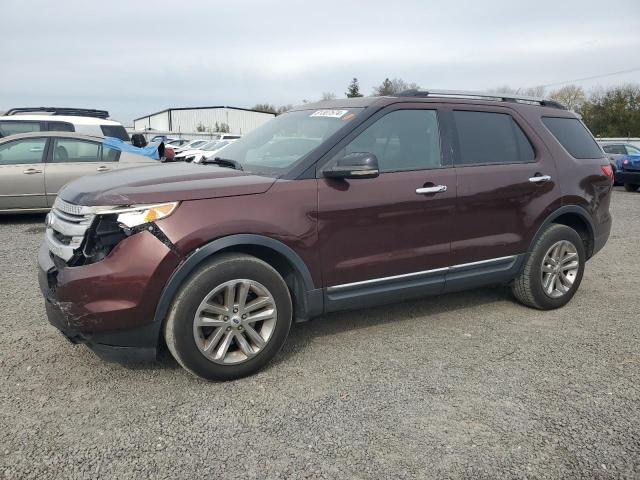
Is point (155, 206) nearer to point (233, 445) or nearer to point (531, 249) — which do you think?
point (233, 445)

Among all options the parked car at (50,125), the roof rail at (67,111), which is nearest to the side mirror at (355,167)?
the parked car at (50,125)

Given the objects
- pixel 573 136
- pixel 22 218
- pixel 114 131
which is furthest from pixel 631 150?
pixel 22 218

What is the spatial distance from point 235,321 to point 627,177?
653 inches

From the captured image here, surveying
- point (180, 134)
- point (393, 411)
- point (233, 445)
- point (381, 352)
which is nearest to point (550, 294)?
point (381, 352)

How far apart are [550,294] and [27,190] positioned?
7.74 m

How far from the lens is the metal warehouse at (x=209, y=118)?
→ 207 ft

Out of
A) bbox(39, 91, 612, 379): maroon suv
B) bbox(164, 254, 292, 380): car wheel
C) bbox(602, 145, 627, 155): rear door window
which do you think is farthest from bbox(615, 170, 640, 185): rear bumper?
bbox(164, 254, 292, 380): car wheel

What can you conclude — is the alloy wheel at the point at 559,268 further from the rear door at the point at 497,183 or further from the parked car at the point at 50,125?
the parked car at the point at 50,125

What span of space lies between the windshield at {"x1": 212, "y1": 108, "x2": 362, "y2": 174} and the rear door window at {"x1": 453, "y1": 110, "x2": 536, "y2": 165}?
0.94m

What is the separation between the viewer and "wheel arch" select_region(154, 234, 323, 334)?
2965 mm

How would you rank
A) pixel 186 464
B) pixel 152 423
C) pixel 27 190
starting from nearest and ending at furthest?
pixel 186 464 < pixel 152 423 < pixel 27 190

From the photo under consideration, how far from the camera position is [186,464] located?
2438 millimetres

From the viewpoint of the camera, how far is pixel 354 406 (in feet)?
9.71

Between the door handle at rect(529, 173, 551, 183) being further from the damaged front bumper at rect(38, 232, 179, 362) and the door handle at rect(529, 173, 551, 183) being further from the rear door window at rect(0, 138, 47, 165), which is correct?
the rear door window at rect(0, 138, 47, 165)
